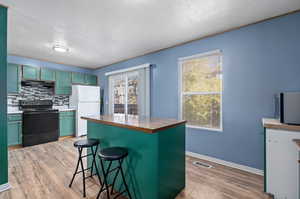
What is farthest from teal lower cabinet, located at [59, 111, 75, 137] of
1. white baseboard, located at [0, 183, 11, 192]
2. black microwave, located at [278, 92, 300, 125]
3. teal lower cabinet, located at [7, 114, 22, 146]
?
black microwave, located at [278, 92, 300, 125]

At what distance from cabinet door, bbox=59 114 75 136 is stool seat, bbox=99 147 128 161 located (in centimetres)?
361

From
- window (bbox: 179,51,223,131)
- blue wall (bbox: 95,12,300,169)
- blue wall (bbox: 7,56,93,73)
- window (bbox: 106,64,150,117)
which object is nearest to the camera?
blue wall (bbox: 95,12,300,169)

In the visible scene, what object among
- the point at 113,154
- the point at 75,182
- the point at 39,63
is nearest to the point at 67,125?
the point at 39,63

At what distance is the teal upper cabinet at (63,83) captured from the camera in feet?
15.2

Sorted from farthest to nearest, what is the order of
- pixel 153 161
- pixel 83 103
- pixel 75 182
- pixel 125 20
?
pixel 83 103
pixel 125 20
pixel 75 182
pixel 153 161

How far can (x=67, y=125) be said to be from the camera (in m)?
4.60

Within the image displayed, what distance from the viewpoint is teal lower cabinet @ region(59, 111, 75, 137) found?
4.45 meters

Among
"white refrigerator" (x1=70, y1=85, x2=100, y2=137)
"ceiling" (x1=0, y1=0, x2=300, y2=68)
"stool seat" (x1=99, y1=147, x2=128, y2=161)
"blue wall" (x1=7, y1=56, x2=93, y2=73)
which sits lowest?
"stool seat" (x1=99, y1=147, x2=128, y2=161)

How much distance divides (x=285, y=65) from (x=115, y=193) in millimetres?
3003

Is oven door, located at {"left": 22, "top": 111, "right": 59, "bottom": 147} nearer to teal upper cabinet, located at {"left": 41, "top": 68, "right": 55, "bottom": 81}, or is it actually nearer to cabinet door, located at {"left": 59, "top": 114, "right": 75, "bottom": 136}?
cabinet door, located at {"left": 59, "top": 114, "right": 75, "bottom": 136}

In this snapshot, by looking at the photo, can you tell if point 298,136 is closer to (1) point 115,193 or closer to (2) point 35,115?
(1) point 115,193

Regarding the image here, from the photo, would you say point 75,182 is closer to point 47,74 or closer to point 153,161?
point 153,161

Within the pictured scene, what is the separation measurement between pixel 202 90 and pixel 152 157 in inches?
79.0

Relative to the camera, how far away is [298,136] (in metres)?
1.56
